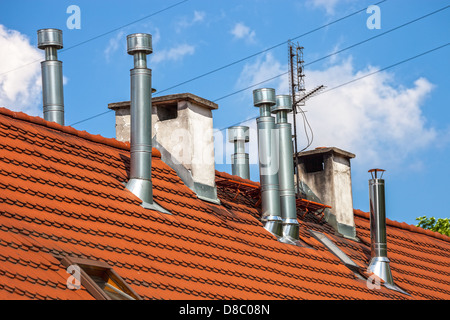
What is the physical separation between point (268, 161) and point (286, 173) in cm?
41

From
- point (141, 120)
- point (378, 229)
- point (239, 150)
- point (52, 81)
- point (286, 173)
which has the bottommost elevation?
point (378, 229)

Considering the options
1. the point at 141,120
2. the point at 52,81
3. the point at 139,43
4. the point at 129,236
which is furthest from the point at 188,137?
the point at 129,236

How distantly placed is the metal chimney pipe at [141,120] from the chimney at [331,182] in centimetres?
554

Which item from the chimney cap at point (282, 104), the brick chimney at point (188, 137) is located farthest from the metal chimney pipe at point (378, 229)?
the brick chimney at point (188, 137)

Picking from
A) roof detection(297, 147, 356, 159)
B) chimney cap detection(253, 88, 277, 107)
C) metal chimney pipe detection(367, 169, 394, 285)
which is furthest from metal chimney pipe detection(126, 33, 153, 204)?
roof detection(297, 147, 356, 159)

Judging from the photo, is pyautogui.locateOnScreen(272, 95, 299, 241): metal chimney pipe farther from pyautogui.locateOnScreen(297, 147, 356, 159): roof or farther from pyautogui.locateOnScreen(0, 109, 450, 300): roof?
pyautogui.locateOnScreen(297, 147, 356, 159): roof

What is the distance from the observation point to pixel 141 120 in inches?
577

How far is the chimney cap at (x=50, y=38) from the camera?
54.0ft

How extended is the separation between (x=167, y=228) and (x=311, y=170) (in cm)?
704

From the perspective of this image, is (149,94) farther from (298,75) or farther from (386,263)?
(298,75)

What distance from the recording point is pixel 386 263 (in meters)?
17.5

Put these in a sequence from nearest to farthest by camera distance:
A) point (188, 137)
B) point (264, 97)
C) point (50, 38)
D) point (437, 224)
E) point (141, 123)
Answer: point (141, 123) < point (188, 137) < point (50, 38) < point (264, 97) < point (437, 224)

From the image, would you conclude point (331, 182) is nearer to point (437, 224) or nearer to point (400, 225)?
point (400, 225)
